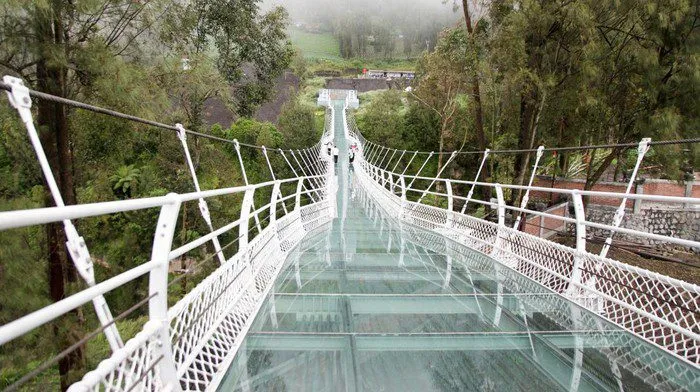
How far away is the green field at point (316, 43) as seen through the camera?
69188 millimetres

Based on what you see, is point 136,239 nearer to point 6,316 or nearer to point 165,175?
point 165,175

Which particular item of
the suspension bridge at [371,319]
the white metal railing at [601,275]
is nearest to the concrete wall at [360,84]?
the white metal railing at [601,275]

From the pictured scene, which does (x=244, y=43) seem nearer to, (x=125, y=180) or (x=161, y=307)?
(x=125, y=180)

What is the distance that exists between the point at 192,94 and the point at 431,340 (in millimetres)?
10965

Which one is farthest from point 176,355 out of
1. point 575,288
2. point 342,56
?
point 342,56

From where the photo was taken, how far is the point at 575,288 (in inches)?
95.3

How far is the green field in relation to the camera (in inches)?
2724

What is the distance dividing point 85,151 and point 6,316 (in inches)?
160

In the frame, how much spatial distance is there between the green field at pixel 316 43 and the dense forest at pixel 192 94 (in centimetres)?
5276

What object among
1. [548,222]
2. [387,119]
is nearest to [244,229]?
[548,222]

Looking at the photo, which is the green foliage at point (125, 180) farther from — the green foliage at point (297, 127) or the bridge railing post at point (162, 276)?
the bridge railing post at point (162, 276)

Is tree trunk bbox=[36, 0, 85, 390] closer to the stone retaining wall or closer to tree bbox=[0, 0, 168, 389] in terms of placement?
tree bbox=[0, 0, 168, 389]

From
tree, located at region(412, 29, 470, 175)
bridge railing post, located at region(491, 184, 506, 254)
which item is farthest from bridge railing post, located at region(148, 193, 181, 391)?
tree, located at region(412, 29, 470, 175)

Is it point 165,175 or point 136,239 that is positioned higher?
point 165,175
